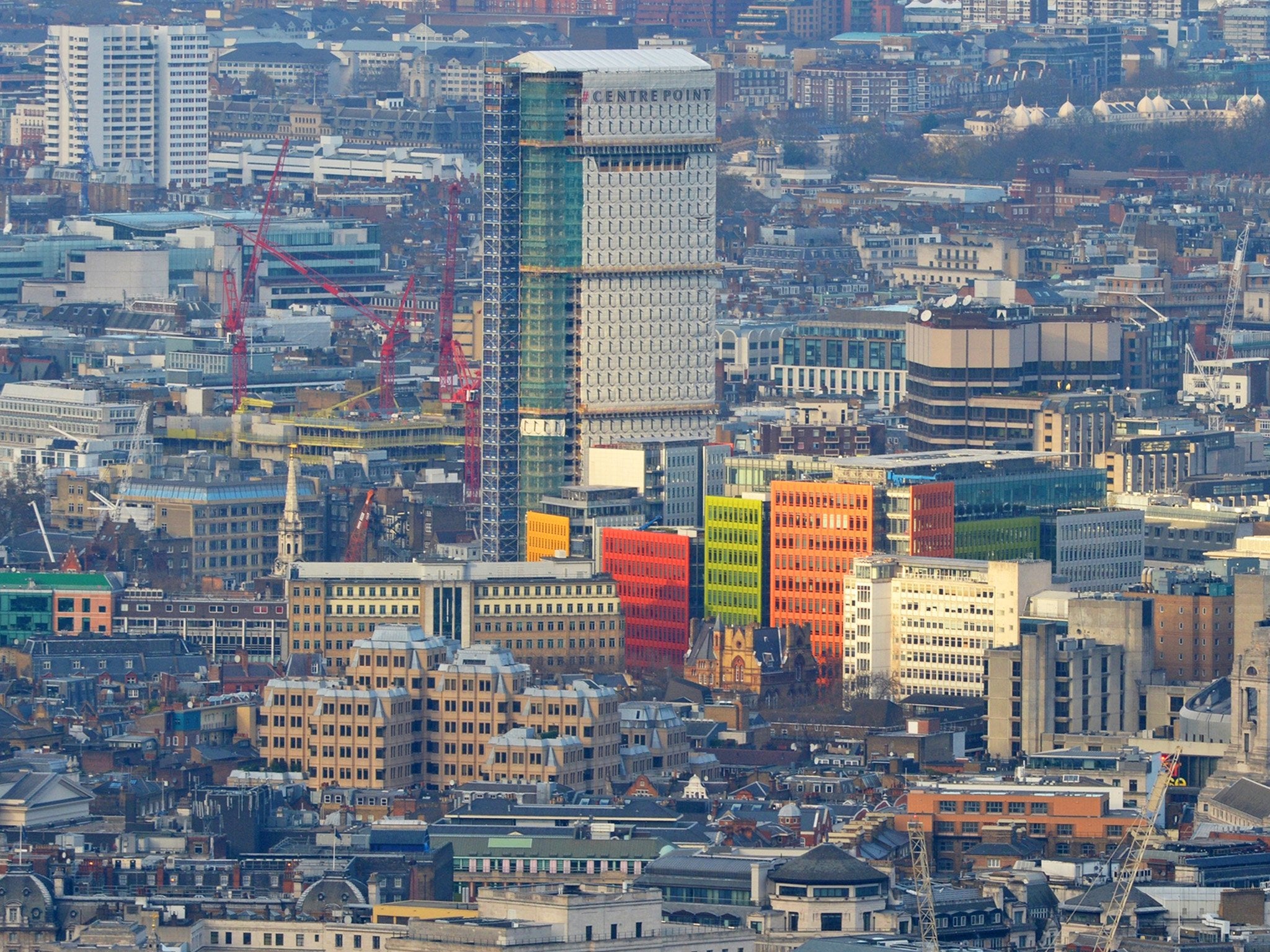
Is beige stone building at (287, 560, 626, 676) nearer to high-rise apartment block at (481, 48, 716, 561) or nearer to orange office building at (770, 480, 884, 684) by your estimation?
orange office building at (770, 480, 884, 684)

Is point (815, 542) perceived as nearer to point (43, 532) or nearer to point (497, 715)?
point (497, 715)

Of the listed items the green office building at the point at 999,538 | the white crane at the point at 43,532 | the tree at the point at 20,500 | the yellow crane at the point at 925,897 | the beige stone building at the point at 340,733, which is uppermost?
the yellow crane at the point at 925,897

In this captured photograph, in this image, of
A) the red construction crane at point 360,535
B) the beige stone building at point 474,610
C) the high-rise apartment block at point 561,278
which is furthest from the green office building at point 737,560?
the red construction crane at point 360,535

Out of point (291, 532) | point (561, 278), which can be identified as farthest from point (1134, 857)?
point (561, 278)

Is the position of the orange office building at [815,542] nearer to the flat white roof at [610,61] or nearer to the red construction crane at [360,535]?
the red construction crane at [360,535]

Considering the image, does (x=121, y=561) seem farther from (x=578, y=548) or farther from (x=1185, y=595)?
(x=1185, y=595)

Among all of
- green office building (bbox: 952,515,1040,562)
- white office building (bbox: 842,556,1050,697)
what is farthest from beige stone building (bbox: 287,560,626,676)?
green office building (bbox: 952,515,1040,562)
